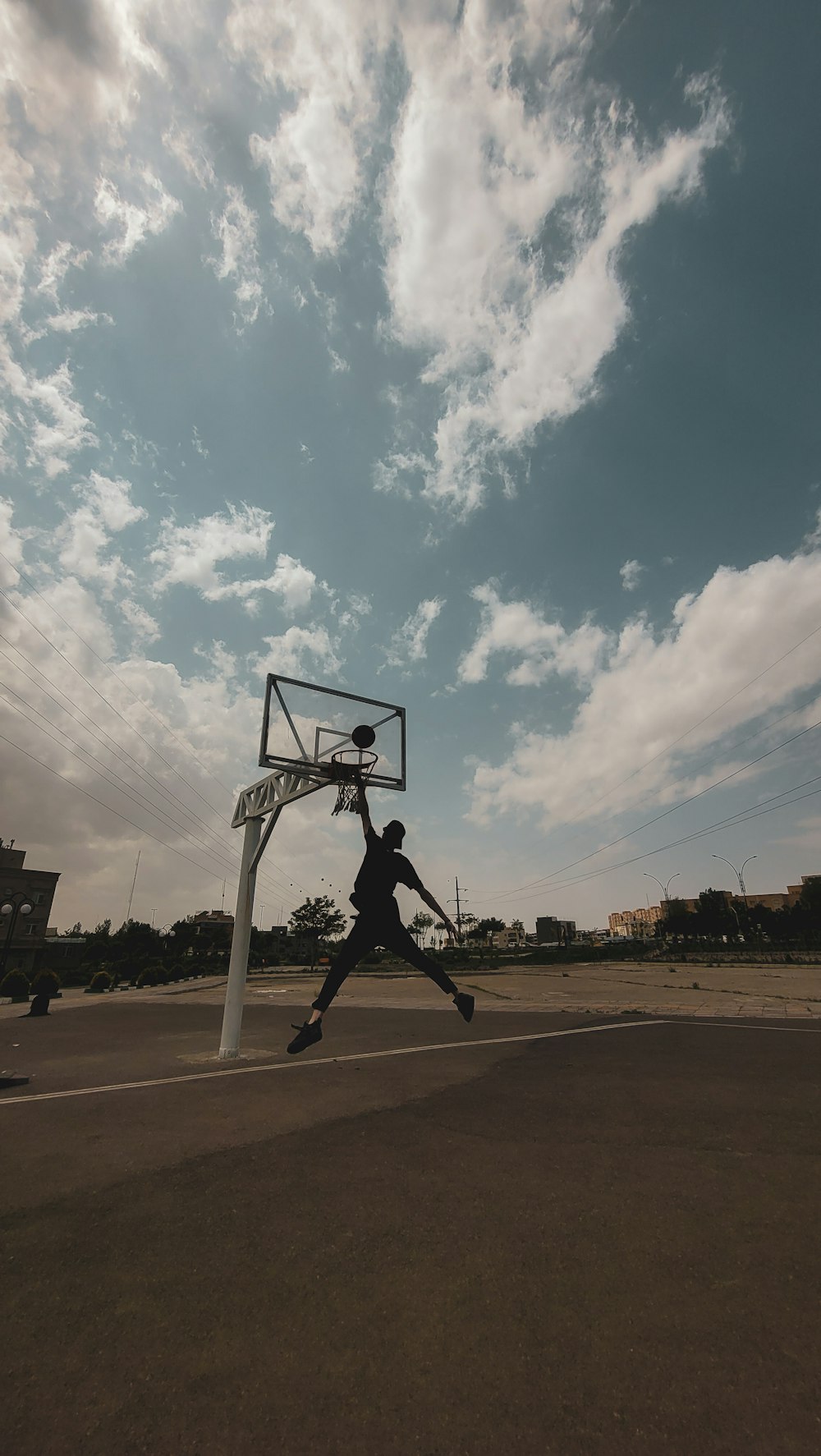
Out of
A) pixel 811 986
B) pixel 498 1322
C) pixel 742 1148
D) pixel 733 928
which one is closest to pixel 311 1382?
pixel 498 1322

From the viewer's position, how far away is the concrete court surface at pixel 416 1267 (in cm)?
330

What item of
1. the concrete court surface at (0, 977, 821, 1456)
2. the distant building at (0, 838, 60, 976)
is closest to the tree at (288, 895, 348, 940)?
the distant building at (0, 838, 60, 976)

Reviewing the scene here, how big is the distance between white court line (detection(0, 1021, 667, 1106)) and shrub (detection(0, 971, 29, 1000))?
25.1 metres

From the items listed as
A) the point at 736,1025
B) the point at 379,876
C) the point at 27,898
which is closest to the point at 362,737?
the point at 379,876

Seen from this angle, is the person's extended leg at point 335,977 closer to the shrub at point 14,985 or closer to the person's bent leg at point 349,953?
the person's bent leg at point 349,953

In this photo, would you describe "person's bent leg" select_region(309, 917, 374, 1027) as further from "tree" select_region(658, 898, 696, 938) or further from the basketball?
"tree" select_region(658, 898, 696, 938)

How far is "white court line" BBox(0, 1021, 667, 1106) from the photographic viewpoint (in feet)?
33.6

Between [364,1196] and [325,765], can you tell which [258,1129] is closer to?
[364,1196]

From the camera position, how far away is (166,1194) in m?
6.13

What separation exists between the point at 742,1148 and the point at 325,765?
6.85 m

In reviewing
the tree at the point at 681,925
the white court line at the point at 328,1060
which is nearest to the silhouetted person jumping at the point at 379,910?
the white court line at the point at 328,1060

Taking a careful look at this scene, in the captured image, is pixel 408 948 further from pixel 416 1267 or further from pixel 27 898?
pixel 27 898

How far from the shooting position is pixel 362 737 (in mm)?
3967

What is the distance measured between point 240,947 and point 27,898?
66.9 m
